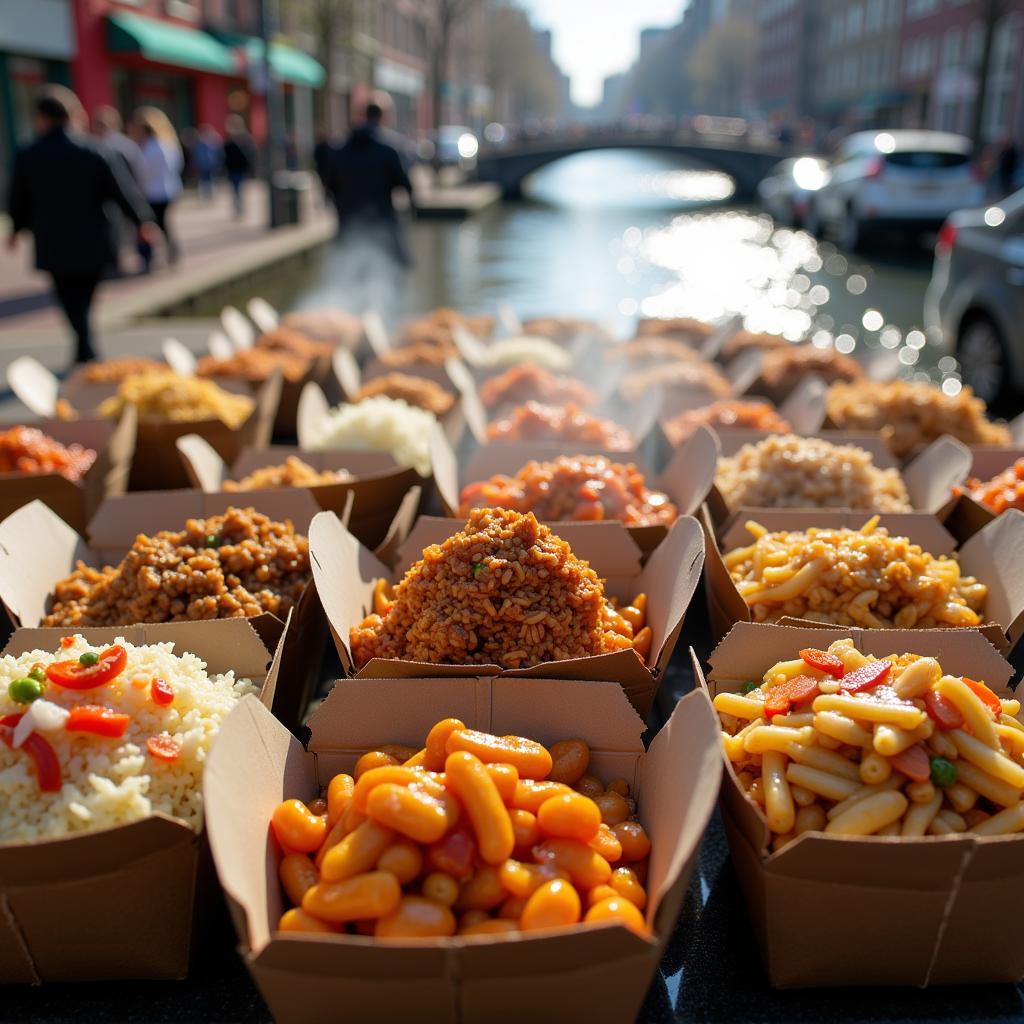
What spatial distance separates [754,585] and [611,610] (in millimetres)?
416

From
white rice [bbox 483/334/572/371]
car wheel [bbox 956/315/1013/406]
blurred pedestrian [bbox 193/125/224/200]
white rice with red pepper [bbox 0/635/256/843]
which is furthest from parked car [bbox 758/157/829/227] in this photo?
white rice with red pepper [bbox 0/635/256/843]

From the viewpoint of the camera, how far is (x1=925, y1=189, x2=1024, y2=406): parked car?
6426mm

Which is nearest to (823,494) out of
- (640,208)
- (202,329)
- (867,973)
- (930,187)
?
(867,973)

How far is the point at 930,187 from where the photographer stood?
1505 centimetres

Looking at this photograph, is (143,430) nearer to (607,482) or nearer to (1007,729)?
(607,482)

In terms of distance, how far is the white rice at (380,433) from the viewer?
4.14 m

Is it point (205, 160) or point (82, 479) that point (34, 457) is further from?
point (205, 160)

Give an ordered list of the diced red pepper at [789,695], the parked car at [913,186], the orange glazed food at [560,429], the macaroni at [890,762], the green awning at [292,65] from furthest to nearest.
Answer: the green awning at [292,65] → the parked car at [913,186] → the orange glazed food at [560,429] → the diced red pepper at [789,695] → the macaroni at [890,762]

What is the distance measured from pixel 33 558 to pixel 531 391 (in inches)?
105

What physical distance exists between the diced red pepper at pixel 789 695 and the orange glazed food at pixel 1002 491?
4.93 feet

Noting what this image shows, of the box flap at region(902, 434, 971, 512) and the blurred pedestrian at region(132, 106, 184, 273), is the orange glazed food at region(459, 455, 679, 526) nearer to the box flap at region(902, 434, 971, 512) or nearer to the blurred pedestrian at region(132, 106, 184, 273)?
the box flap at region(902, 434, 971, 512)

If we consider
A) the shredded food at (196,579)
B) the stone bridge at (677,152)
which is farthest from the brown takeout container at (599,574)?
the stone bridge at (677,152)

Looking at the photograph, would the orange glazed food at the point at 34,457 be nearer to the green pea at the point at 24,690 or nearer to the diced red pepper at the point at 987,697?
the green pea at the point at 24,690

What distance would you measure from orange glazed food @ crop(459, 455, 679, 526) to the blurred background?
2990 mm
